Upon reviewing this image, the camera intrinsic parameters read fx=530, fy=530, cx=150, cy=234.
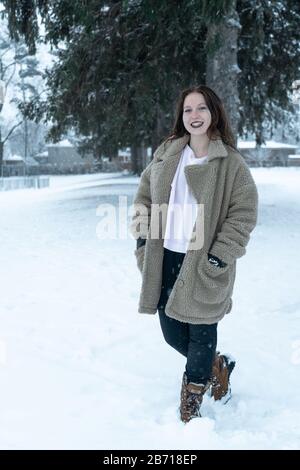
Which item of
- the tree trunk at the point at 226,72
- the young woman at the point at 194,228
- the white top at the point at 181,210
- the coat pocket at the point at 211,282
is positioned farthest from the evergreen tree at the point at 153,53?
the coat pocket at the point at 211,282

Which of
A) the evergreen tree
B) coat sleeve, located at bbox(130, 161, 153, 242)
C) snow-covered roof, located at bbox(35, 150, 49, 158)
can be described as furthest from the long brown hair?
snow-covered roof, located at bbox(35, 150, 49, 158)

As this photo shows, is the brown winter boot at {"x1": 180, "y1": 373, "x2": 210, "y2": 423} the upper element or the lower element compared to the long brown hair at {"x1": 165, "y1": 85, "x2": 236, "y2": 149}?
lower

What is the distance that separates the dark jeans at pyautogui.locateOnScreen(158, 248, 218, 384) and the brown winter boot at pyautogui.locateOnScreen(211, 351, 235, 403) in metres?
0.23

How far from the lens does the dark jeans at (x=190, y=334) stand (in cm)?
317

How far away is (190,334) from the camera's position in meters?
3.21

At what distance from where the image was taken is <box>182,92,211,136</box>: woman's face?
3074mm

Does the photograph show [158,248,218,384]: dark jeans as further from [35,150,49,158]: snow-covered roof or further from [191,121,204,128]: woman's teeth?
[35,150,49,158]: snow-covered roof

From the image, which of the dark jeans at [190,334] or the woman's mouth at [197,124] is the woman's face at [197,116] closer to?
the woman's mouth at [197,124]

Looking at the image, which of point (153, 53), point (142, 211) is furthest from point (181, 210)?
point (153, 53)

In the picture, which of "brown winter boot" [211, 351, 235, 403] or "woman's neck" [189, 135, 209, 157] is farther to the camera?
"brown winter boot" [211, 351, 235, 403]

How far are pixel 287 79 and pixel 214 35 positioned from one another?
15.5 feet

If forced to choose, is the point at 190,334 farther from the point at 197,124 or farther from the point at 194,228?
the point at 197,124

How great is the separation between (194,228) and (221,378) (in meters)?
1.11

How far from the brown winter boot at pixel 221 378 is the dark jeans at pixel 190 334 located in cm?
23
